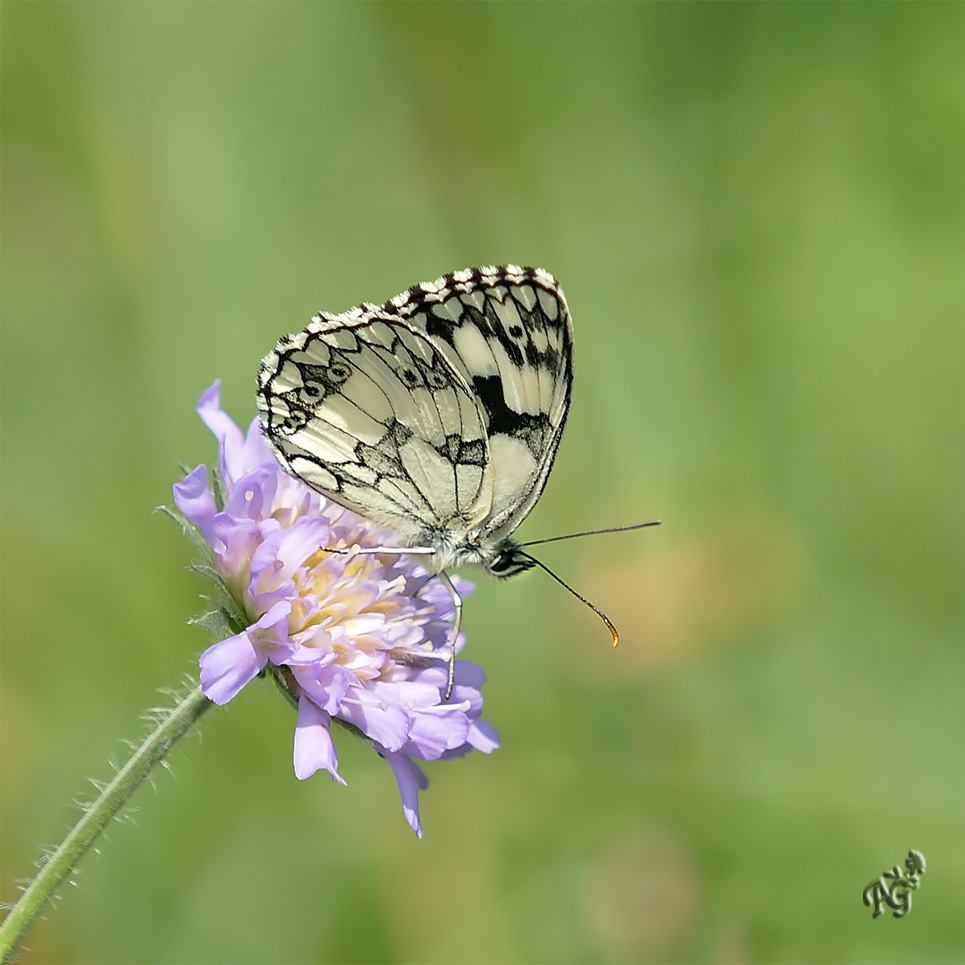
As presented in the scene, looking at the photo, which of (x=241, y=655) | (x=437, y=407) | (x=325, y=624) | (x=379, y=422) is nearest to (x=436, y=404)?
(x=437, y=407)

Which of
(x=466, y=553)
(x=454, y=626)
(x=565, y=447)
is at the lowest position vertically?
(x=565, y=447)

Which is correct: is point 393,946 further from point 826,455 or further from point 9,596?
point 826,455

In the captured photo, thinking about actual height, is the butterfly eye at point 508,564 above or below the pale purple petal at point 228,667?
below

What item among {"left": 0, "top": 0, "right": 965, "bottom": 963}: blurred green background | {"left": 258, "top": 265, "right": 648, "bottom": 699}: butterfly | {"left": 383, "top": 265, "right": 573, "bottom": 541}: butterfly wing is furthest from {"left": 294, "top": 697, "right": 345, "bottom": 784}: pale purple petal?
{"left": 0, "top": 0, "right": 965, "bottom": 963}: blurred green background

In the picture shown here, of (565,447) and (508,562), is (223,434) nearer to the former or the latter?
(508,562)

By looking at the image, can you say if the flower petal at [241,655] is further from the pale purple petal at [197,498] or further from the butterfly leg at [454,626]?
the butterfly leg at [454,626]

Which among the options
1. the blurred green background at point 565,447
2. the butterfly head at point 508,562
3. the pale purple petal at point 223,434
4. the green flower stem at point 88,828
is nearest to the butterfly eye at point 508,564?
the butterfly head at point 508,562
